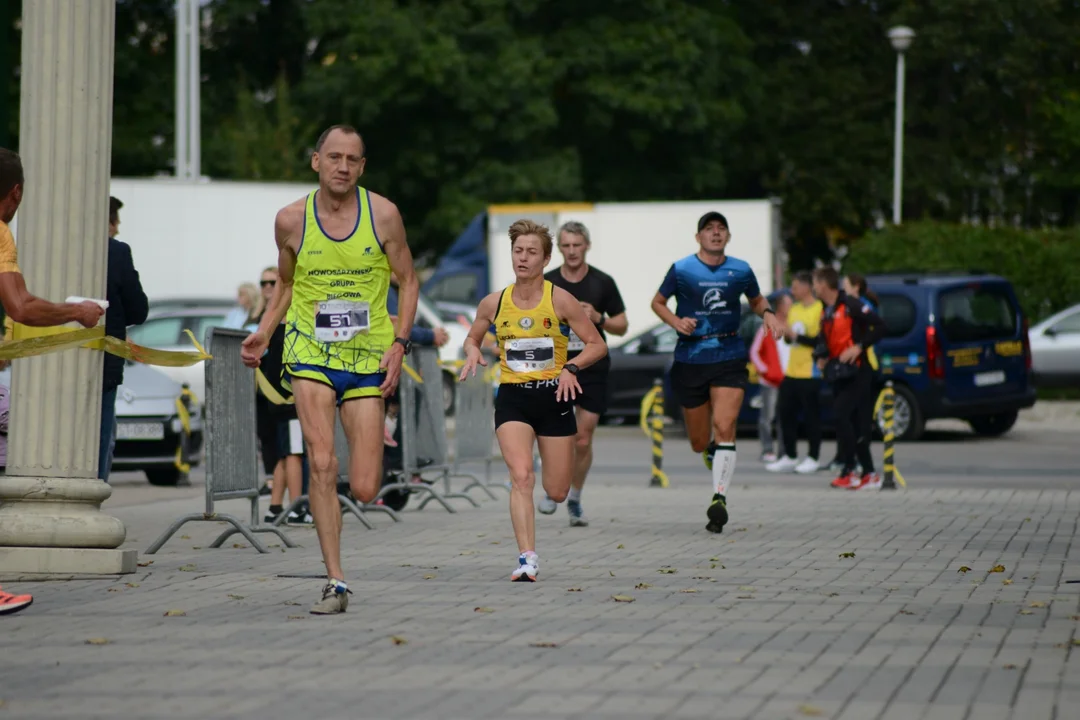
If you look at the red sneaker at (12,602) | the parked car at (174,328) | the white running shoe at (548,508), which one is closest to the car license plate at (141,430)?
the parked car at (174,328)

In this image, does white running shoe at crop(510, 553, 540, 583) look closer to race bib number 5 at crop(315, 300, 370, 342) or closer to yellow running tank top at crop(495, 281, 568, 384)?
yellow running tank top at crop(495, 281, 568, 384)

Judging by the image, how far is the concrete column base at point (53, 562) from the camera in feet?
29.7

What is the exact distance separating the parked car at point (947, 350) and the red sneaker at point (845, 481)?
539 cm

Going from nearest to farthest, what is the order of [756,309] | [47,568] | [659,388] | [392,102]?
1. [47,568]
2. [756,309]
3. [659,388]
4. [392,102]

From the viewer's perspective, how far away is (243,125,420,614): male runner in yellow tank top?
7883mm

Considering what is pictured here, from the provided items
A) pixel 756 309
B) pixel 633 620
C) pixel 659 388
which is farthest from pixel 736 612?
pixel 659 388

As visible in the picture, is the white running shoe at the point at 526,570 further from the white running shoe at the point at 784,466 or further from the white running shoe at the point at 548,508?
the white running shoe at the point at 784,466

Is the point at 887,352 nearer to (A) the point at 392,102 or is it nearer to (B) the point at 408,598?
(B) the point at 408,598

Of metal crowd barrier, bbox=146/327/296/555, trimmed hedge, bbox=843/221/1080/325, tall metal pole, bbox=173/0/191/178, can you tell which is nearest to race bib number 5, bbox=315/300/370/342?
metal crowd barrier, bbox=146/327/296/555

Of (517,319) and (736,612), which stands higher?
(517,319)

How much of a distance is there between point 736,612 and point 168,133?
34169 mm

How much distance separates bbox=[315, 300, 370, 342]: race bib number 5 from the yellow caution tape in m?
1.38

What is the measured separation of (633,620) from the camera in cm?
759

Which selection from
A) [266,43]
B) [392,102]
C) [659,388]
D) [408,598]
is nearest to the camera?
[408,598]
